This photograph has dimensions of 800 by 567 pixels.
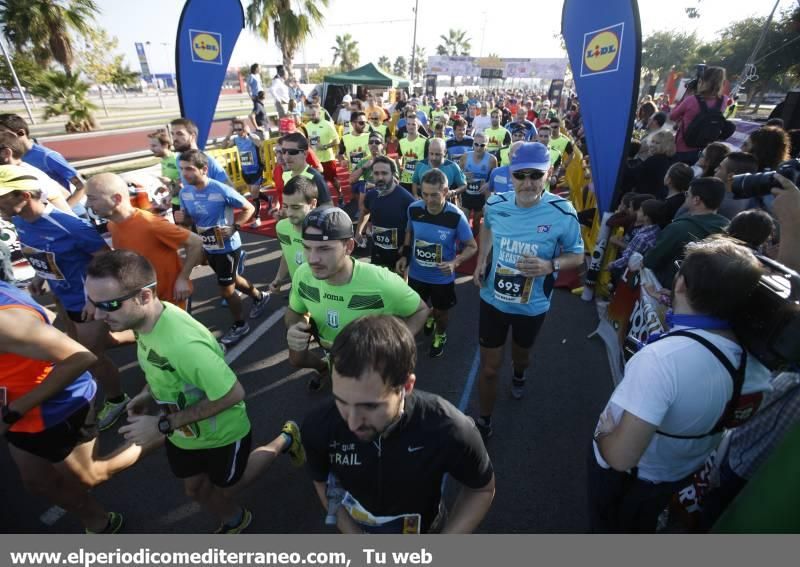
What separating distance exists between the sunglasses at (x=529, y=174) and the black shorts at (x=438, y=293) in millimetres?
1641

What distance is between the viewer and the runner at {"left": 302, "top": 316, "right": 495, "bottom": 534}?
138 centimetres

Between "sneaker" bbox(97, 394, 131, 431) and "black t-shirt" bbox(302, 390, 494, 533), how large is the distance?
3.04 m

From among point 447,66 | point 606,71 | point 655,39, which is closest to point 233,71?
point 447,66

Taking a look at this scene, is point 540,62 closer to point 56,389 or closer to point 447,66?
point 447,66

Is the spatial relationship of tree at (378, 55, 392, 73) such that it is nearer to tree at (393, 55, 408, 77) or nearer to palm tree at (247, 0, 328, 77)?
tree at (393, 55, 408, 77)

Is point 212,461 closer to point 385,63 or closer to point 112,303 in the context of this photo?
point 112,303

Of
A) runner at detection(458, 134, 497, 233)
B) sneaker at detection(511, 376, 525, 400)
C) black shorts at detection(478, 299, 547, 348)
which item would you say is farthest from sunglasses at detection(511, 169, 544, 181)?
runner at detection(458, 134, 497, 233)

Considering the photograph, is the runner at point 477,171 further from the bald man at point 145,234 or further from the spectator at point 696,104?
the bald man at point 145,234

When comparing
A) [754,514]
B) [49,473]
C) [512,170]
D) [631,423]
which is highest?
[512,170]

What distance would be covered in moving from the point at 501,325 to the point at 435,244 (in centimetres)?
131

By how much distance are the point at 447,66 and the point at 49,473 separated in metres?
46.0

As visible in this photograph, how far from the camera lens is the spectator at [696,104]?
5.74 meters

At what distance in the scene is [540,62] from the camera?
4009cm

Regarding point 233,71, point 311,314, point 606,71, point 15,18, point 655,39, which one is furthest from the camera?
point 233,71
